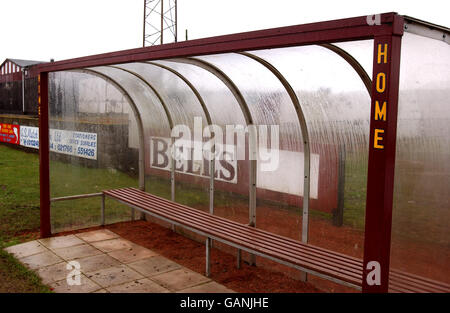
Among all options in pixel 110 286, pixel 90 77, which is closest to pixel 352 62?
pixel 110 286

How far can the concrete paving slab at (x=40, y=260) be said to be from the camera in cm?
539

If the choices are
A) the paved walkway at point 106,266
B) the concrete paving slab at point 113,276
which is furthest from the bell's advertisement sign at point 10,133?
the concrete paving slab at point 113,276

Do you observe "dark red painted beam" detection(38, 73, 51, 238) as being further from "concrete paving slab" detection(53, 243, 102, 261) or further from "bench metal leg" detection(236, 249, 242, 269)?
"bench metal leg" detection(236, 249, 242, 269)

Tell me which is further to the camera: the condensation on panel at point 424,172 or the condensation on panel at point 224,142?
the condensation on panel at point 224,142

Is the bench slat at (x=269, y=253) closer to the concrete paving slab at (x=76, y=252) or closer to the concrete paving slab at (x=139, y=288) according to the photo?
the concrete paving slab at (x=139, y=288)

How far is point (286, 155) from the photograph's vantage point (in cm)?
510

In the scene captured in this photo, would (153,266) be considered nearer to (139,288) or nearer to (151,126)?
(139,288)

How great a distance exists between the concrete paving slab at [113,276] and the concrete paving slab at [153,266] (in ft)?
0.36

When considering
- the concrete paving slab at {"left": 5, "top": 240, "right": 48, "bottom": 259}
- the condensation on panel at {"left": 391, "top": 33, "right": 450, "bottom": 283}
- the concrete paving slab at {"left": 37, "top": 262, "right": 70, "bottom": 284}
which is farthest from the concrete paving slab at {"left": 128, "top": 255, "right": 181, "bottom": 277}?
the condensation on panel at {"left": 391, "top": 33, "right": 450, "bottom": 283}

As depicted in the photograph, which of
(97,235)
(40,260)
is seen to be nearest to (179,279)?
(40,260)

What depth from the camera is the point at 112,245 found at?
247 inches

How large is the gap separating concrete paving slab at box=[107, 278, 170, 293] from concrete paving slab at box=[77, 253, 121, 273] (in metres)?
0.68

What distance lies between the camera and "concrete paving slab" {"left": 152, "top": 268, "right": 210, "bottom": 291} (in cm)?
483

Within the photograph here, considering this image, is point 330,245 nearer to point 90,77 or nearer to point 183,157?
point 183,157
